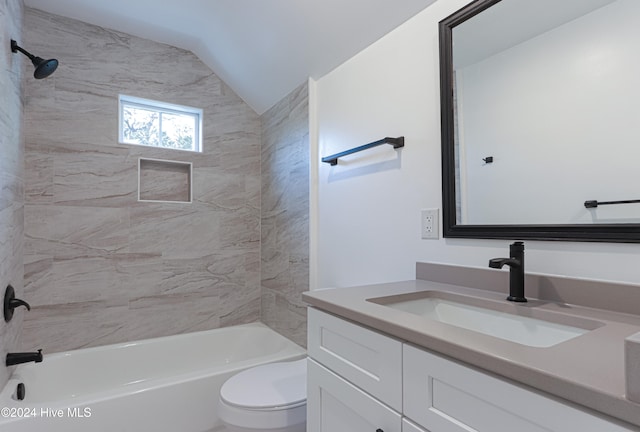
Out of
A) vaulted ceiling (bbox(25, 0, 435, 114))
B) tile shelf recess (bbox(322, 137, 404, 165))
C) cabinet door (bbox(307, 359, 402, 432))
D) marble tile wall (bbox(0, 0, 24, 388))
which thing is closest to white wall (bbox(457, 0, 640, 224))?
tile shelf recess (bbox(322, 137, 404, 165))

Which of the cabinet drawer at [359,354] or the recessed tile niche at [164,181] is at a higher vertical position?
the recessed tile niche at [164,181]

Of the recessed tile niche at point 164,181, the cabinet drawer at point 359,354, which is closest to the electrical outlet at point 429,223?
the cabinet drawer at point 359,354

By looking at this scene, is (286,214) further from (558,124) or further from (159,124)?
(558,124)

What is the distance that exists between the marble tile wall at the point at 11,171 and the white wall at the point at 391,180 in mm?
1580

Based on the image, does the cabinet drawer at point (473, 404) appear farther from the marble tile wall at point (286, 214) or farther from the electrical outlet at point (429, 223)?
the marble tile wall at point (286, 214)

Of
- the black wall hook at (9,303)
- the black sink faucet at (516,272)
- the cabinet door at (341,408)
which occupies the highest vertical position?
the black sink faucet at (516,272)

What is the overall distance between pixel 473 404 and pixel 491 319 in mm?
446

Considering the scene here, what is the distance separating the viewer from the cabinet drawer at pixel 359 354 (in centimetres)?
81

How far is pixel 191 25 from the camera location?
7.63 ft

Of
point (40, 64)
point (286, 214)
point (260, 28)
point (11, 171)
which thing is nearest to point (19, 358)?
point (11, 171)

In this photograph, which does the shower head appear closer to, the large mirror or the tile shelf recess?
the tile shelf recess

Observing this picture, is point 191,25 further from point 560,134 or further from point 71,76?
point 560,134

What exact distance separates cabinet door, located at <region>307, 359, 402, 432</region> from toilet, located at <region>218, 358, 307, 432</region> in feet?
0.98

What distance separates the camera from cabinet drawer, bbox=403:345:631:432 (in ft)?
1.66
